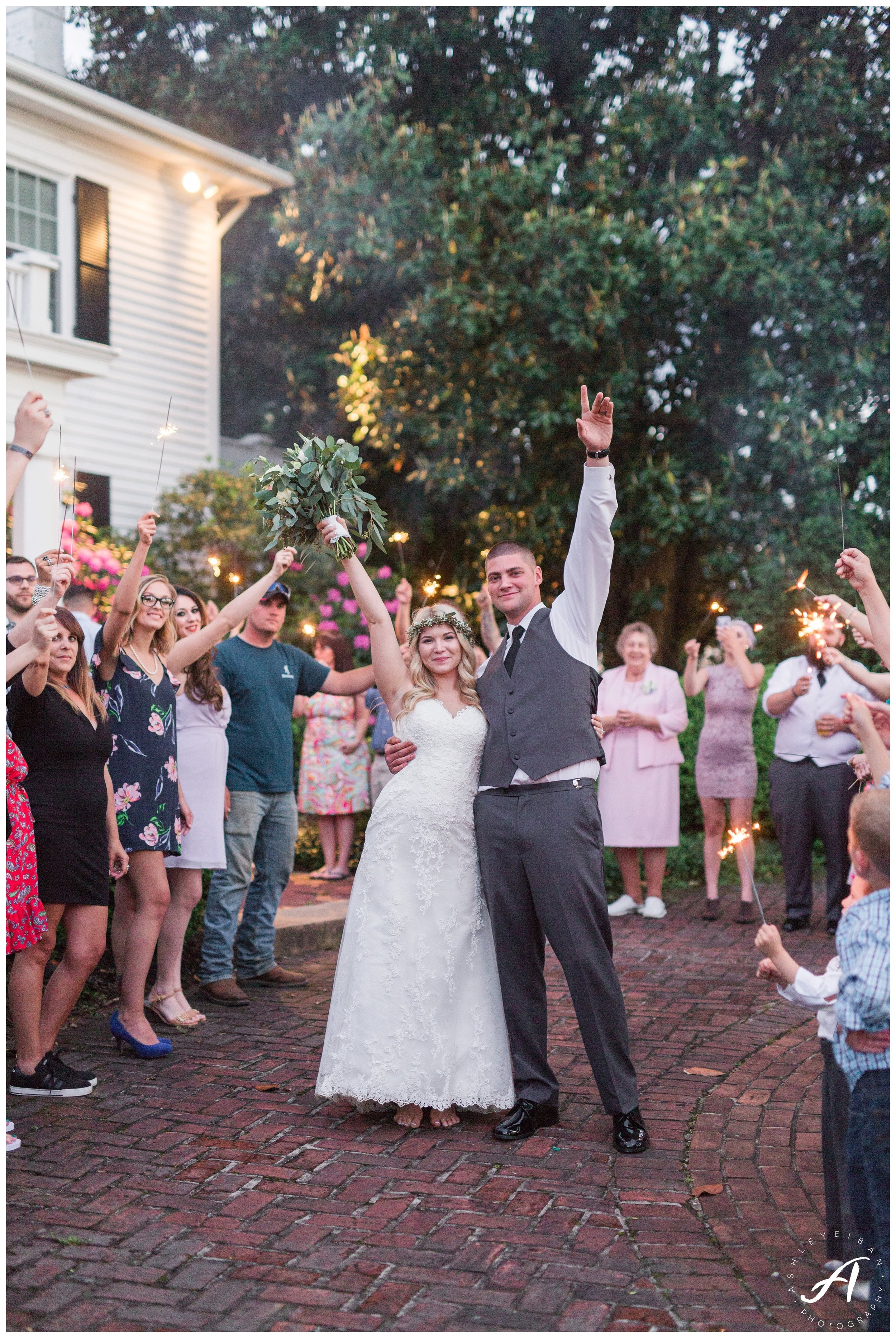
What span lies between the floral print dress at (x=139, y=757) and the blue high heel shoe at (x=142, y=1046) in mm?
822

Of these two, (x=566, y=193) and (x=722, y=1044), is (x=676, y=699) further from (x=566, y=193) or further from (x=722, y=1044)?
(x=566, y=193)

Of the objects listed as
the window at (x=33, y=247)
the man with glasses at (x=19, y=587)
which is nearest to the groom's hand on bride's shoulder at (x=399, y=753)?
the man with glasses at (x=19, y=587)

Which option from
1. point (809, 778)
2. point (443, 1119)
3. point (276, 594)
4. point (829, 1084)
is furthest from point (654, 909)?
point (829, 1084)

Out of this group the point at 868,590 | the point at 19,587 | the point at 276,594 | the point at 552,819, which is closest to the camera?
the point at 868,590

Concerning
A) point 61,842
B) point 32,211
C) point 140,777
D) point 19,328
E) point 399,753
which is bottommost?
point 61,842

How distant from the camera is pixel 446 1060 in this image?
4738mm

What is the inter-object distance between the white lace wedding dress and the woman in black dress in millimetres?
1074

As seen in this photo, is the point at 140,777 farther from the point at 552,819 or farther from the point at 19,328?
the point at 19,328

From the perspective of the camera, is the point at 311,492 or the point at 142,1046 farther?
the point at 142,1046

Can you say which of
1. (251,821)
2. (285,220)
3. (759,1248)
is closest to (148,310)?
(285,220)

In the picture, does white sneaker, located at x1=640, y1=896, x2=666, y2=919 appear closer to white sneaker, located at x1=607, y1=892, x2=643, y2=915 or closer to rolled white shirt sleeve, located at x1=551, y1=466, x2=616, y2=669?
white sneaker, located at x1=607, y1=892, x2=643, y2=915

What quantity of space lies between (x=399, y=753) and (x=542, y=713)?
652 millimetres

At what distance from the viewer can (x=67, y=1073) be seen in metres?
5.04

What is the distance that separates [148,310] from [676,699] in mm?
10383
